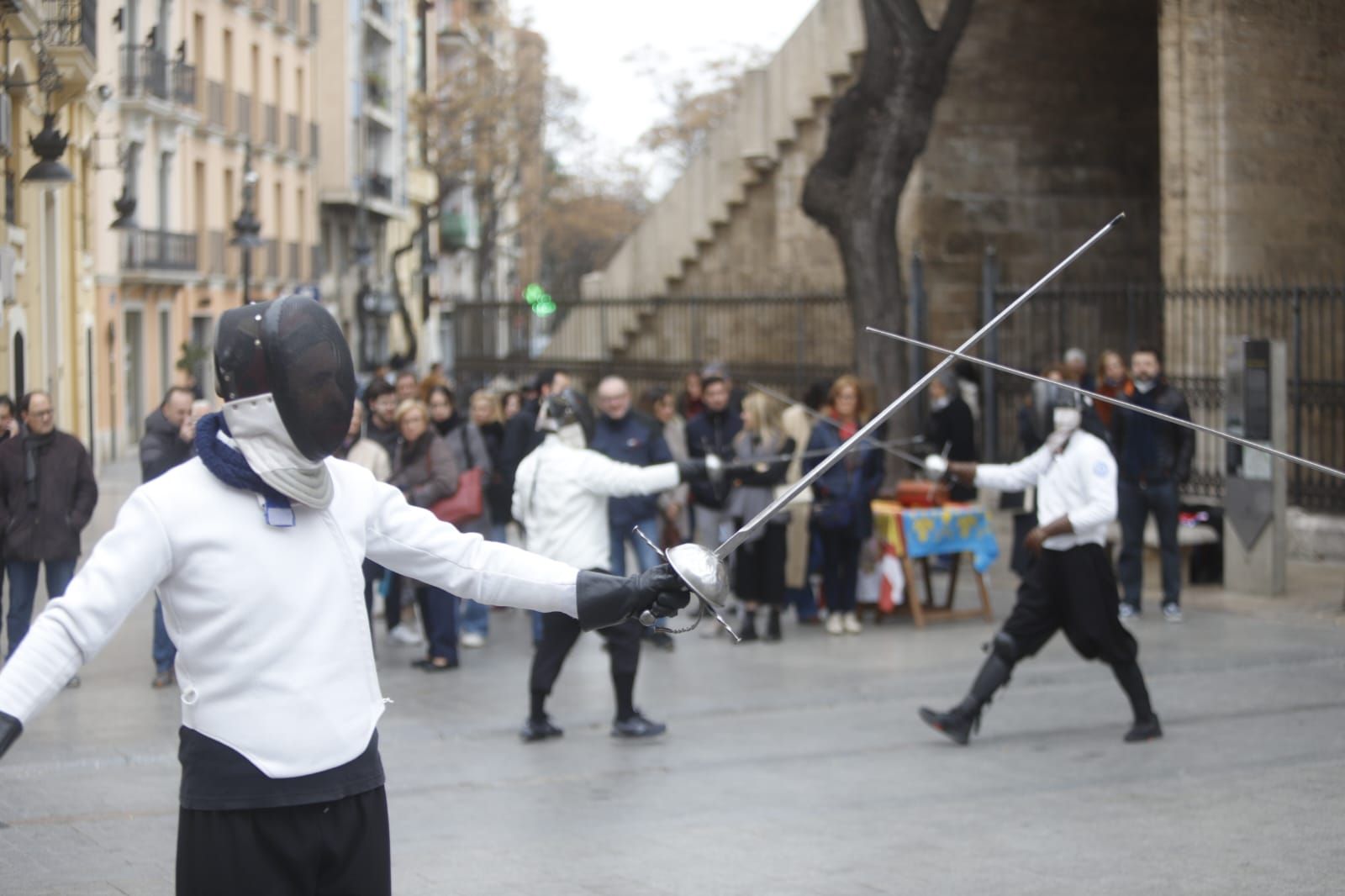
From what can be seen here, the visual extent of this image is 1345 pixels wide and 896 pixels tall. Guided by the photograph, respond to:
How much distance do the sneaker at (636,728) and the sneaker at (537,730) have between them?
32 centimetres

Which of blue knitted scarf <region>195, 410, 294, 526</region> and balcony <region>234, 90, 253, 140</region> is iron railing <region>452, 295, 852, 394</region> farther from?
balcony <region>234, 90, 253, 140</region>

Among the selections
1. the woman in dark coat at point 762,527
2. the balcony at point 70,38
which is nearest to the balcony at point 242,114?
the balcony at point 70,38

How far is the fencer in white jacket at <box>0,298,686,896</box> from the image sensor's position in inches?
141

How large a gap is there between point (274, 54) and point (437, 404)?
1393 inches

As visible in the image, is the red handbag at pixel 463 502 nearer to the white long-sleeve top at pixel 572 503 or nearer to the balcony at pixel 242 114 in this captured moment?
the white long-sleeve top at pixel 572 503

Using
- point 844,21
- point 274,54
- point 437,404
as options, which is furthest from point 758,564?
point 274,54

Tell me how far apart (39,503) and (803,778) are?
4.87 m

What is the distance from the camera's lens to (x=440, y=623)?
11.0 m

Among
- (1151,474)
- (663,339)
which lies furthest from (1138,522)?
(663,339)

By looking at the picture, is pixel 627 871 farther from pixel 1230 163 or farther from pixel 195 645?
pixel 1230 163

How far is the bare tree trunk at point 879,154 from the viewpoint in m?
15.3

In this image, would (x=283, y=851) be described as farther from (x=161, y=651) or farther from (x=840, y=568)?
(x=840, y=568)

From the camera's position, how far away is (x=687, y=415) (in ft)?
51.0

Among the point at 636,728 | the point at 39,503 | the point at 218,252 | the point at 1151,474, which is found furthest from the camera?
the point at 218,252
